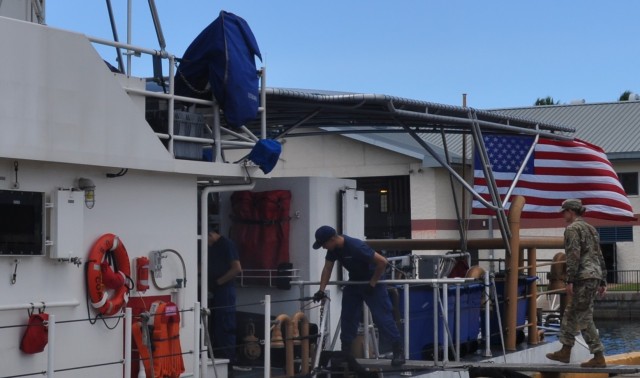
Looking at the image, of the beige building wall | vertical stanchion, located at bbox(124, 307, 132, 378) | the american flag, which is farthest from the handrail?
the beige building wall

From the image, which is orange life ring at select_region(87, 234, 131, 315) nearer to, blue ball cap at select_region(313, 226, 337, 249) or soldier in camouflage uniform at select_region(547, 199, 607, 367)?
blue ball cap at select_region(313, 226, 337, 249)

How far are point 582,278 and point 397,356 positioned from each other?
2.06 meters

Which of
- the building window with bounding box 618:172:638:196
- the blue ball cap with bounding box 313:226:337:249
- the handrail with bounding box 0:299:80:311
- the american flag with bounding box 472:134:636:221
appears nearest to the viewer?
the handrail with bounding box 0:299:80:311

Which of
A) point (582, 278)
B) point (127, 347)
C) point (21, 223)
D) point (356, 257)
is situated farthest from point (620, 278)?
point (21, 223)

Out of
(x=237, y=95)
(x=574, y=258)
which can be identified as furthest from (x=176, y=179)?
(x=574, y=258)

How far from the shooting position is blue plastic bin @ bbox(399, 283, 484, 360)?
12062 mm

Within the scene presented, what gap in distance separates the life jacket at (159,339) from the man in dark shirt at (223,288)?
6.73 ft

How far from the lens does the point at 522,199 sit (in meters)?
14.0

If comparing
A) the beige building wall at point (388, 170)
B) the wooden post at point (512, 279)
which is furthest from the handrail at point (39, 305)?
the beige building wall at point (388, 170)

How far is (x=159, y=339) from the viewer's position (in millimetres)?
9148

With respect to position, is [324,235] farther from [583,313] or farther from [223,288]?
[583,313]

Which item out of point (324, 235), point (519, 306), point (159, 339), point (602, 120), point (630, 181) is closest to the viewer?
point (159, 339)

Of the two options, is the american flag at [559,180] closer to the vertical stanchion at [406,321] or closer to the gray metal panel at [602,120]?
the vertical stanchion at [406,321]

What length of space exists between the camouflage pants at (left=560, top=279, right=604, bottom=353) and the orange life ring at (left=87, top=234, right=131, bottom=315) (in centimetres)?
467
